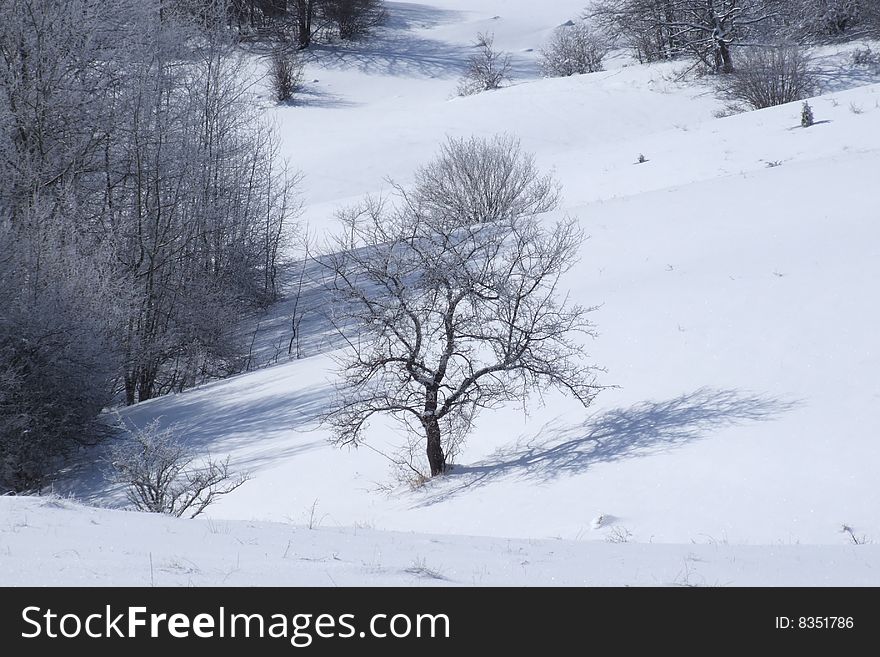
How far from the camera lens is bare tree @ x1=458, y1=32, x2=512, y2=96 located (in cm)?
4203

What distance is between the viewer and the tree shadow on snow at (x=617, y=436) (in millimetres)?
9523

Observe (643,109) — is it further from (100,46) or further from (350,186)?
(100,46)

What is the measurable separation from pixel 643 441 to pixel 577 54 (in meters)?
36.7

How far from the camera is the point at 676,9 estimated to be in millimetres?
37562

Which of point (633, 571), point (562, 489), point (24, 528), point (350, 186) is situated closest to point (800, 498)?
point (562, 489)

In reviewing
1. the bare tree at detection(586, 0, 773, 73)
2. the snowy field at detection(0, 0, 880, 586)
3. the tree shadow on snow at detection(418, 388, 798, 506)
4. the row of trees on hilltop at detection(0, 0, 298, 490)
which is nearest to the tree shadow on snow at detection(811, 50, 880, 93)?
the bare tree at detection(586, 0, 773, 73)

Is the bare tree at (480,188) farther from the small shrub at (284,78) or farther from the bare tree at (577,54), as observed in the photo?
the bare tree at (577,54)

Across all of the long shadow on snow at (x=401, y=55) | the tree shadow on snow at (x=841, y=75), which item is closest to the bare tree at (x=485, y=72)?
the long shadow on snow at (x=401, y=55)

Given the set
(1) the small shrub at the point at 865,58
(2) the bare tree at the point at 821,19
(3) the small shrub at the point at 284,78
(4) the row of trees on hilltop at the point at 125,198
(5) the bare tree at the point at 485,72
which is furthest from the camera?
(5) the bare tree at the point at 485,72

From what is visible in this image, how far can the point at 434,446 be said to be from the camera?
1065cm

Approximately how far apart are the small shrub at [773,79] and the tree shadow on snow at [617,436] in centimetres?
2205

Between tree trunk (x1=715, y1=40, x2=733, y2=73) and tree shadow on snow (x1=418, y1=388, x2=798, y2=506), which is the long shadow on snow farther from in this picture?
tree shadow on snow (x1=418, y1=388, x2=798, y2=506)

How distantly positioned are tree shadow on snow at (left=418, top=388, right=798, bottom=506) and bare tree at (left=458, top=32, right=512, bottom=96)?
3201 cm

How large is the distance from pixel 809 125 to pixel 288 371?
14475mm
